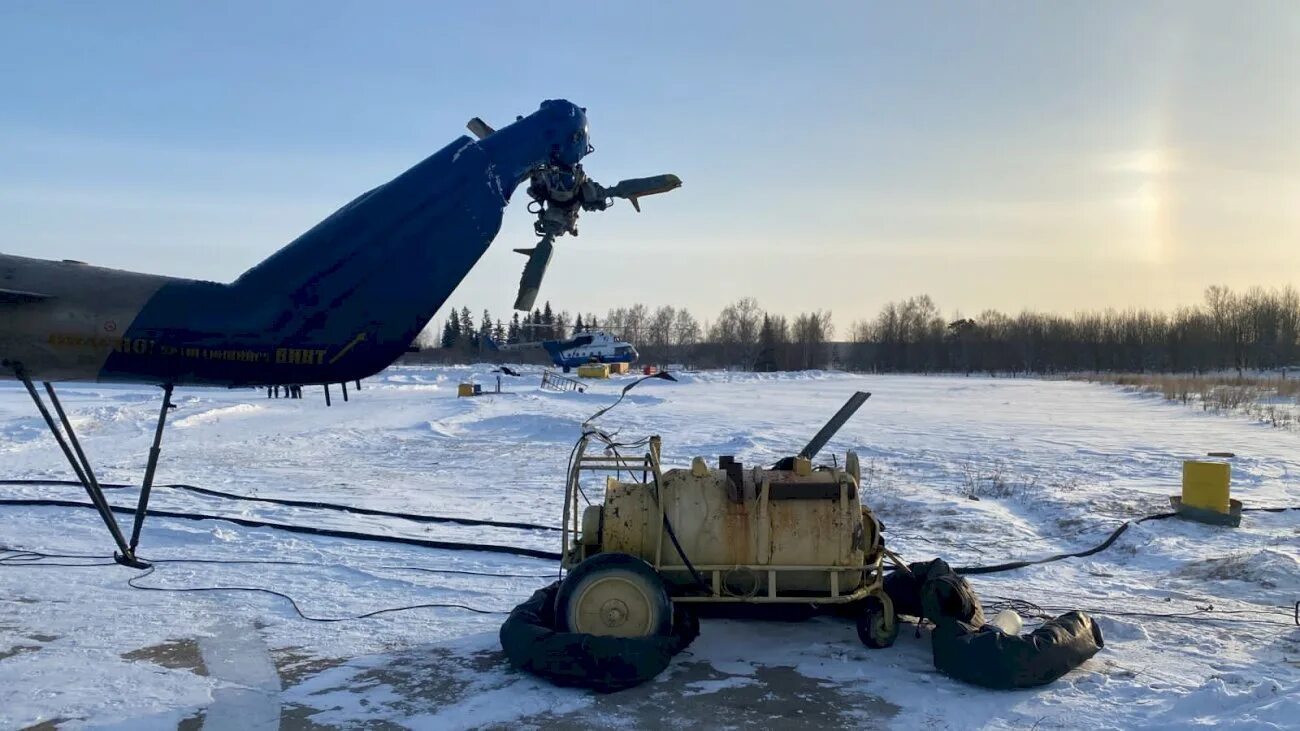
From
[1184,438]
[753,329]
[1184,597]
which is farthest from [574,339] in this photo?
[753,329]

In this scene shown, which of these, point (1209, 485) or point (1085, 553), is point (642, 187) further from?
point (1209, 485)

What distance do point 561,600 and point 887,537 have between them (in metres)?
5.80

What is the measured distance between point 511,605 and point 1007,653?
405 centimetres

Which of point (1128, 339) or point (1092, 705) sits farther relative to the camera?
point (1128, 339)

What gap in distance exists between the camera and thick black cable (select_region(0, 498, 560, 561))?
9.52 meters

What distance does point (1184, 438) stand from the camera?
21969 millimetres

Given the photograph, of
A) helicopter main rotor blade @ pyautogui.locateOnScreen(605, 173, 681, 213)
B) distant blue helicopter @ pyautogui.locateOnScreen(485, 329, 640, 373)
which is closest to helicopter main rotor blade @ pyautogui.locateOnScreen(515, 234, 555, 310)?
helicopter main rotor blade @ pyautogui.locateOnScreen(605, 173, 681, 213)

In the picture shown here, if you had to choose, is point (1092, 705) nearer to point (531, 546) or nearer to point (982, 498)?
point (531, 546)

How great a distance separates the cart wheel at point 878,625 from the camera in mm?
6488

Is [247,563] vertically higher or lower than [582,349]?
lower

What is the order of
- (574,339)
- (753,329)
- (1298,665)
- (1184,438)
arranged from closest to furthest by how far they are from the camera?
1. (1298,665)
2. (1184,438)
3. (574,339)
4. (753,329)

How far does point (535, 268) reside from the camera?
596cm

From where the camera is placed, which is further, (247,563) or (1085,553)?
(1085,553)

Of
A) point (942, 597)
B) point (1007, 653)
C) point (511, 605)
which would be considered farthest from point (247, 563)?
point (1007, 653)
